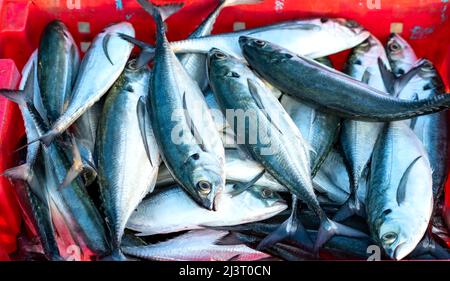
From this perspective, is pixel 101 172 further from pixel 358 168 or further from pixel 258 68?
pixel 358 168

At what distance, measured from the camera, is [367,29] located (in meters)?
2.47

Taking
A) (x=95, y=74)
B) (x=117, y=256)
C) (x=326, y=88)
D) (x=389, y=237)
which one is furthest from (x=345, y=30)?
(x=117, y=256)

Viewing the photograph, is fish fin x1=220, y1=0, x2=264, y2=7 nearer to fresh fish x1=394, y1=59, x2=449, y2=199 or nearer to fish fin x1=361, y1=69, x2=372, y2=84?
fish fin x1=361, y1=69, x2=372, y2=84

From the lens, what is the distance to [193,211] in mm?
2010

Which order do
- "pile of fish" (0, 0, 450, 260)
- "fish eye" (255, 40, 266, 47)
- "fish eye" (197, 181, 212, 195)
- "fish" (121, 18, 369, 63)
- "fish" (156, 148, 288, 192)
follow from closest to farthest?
"fish eye" (197, 181, 212, 195), "pile of fish" (0, 0, 450, 260), "fish" (156, 148, 288, 192), "fish eye" (255, 40, 266, 47), "fish" (121, 18, 369, 63)

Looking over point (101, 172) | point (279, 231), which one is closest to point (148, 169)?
point (101, 172)

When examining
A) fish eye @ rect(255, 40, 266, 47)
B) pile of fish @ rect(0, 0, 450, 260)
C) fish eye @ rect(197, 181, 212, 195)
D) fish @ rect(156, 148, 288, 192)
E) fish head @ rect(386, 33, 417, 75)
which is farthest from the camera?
fish head @ rect(386, 33, 417, 75)

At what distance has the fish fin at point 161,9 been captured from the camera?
7.18 feet

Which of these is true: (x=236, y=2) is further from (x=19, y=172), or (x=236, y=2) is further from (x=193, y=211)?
(x=19, y=172)

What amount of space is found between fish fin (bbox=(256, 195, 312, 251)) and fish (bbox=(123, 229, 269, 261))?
8cm

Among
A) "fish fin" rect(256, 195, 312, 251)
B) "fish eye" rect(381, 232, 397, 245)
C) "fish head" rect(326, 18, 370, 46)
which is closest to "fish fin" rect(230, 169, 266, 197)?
"fish fin" rect(256, 195, 312, 251)

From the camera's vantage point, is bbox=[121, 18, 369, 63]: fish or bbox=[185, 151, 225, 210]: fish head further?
bbox=[121, 18, 369, 63]: fish

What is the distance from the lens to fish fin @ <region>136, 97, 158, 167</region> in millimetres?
1977
